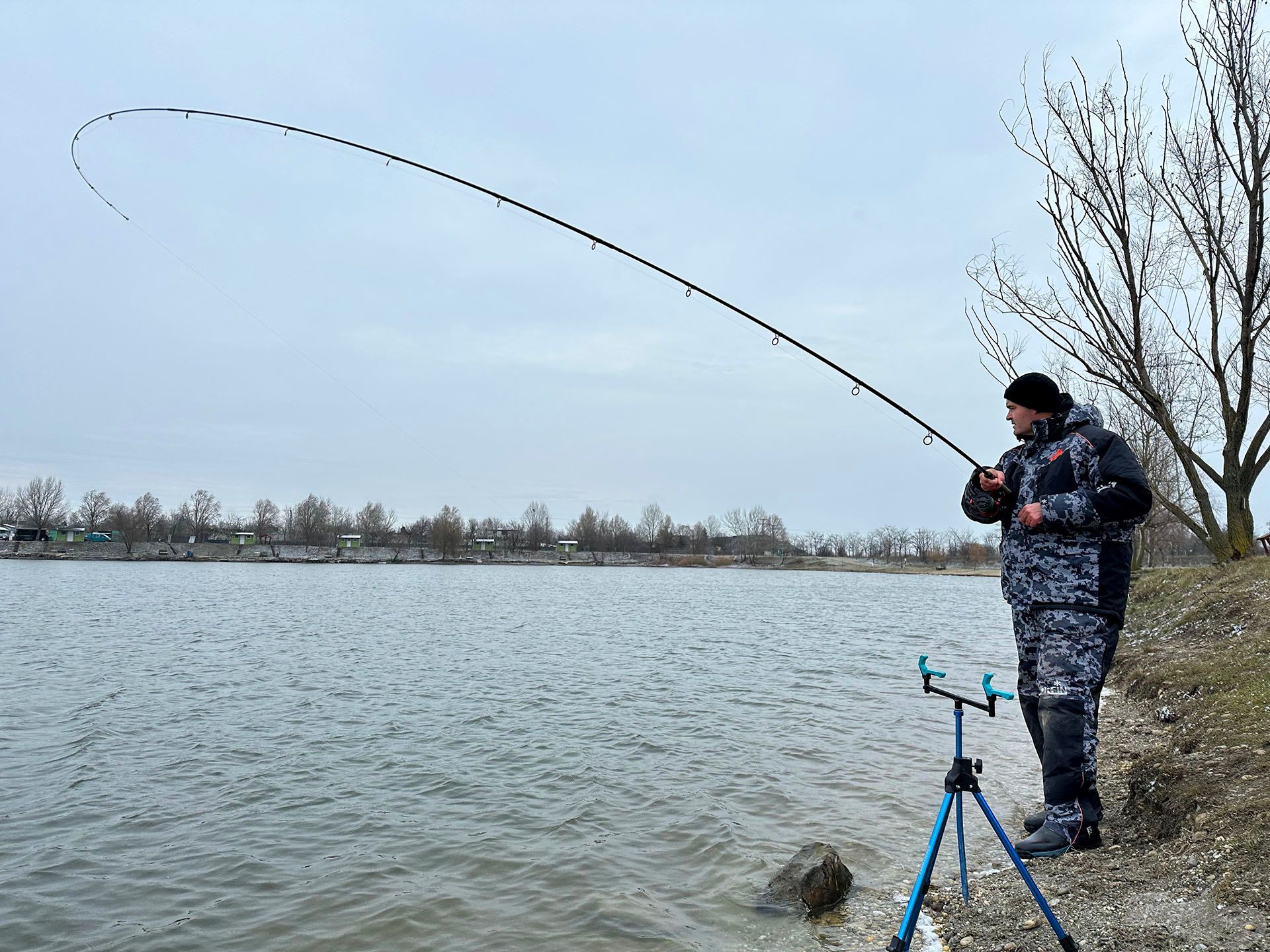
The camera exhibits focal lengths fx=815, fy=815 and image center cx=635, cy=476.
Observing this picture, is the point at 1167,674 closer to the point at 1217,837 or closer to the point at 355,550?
the point at 1217,837

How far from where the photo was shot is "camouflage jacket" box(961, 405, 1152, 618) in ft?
14.3

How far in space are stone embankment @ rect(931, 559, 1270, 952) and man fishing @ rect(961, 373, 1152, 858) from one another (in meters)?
0.46

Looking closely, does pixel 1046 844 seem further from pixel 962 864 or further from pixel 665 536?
pixel 665 536

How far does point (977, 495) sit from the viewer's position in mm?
5070

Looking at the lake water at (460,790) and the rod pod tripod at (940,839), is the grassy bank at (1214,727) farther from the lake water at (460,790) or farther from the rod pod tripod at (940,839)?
the lake water at (460,790)

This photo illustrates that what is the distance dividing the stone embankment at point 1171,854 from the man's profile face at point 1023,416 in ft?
8.26

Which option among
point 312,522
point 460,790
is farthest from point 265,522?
point 460,790

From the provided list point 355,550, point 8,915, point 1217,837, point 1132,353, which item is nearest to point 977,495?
point 1217,837

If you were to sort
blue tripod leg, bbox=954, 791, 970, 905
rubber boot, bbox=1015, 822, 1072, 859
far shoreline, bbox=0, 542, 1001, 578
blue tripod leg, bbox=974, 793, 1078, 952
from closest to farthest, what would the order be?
blue tripod leg, bbox=974, 793, 1078, 952
rubber boot, bbox=1015, 822, 1072, 859
blue tripod leg, bbox=954, 791, 970, 905
far shoreline, bbox=0, 542, 1001, 578

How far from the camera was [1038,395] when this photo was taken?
483cm

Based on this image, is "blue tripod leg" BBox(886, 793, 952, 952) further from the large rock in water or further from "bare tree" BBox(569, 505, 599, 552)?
"bare tree" BBox(569, 505, 599, 552)

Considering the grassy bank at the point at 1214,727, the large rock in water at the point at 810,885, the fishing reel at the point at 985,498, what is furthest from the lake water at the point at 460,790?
the fishing reel at the point at 985,498

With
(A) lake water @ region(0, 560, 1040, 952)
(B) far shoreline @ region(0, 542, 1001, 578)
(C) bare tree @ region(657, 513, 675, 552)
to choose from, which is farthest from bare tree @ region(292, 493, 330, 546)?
(A) lake water @ region(0, 560, 1040, 952)

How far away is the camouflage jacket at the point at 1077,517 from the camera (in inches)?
171
